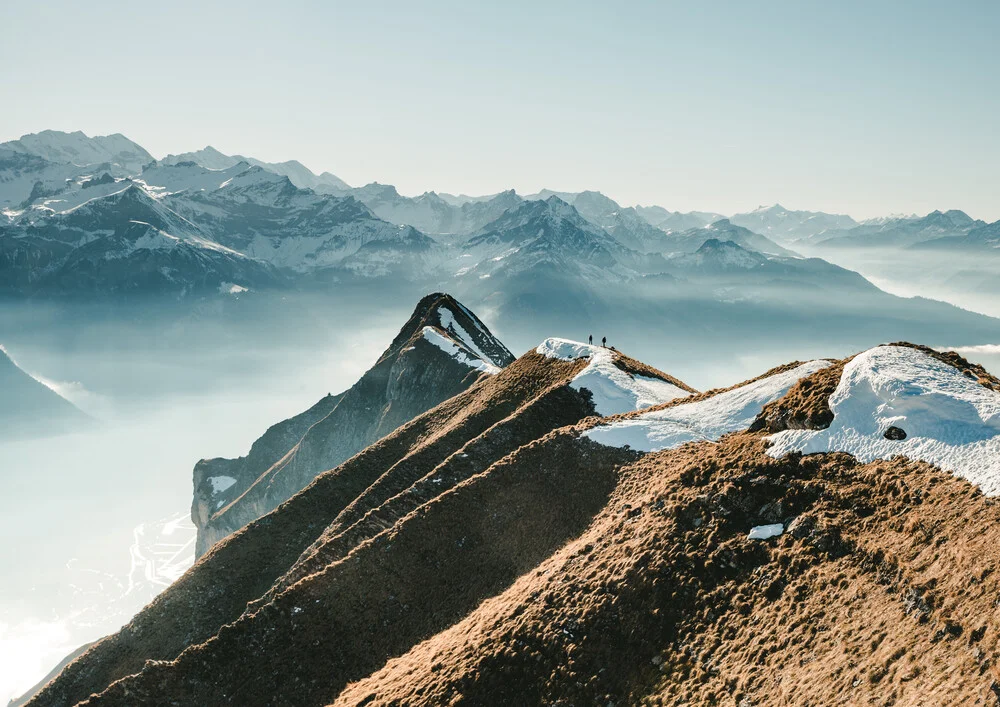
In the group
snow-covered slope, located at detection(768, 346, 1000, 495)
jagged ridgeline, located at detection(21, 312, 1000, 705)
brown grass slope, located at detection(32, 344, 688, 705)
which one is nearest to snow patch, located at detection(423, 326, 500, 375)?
brown grass slope, located at detection(32, 344, 688, 705)

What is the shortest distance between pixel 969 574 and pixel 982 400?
492 inches

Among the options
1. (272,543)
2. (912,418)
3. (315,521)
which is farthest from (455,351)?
(912,418)

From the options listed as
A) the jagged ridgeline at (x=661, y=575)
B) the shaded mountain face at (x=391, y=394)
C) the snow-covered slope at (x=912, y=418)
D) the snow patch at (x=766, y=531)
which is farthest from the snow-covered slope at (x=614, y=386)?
the shaded mountain face at (x=391, y=394)

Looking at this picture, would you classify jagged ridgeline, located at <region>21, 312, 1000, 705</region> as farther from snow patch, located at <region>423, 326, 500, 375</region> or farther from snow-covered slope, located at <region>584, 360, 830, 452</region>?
snow patch, located at <region>423, 326, 500, 375</region>

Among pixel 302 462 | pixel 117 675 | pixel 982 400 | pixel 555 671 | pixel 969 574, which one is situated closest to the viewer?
pixel 969 574

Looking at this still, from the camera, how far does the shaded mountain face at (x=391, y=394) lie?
337 ft

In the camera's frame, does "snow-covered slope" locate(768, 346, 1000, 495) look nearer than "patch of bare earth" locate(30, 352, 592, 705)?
Yes

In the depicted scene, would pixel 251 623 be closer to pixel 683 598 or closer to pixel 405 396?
pixel 683 598

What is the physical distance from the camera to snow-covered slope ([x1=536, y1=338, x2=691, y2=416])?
5403 cm

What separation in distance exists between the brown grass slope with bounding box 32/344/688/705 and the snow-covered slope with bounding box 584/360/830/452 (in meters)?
9.29

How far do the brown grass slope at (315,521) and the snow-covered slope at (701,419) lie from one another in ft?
30.5

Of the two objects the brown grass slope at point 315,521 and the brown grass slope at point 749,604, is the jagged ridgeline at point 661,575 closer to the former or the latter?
the brown grass slope at point 749,604

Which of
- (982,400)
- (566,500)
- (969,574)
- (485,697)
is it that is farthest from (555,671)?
(982,400)

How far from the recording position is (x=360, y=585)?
38.9 meters
